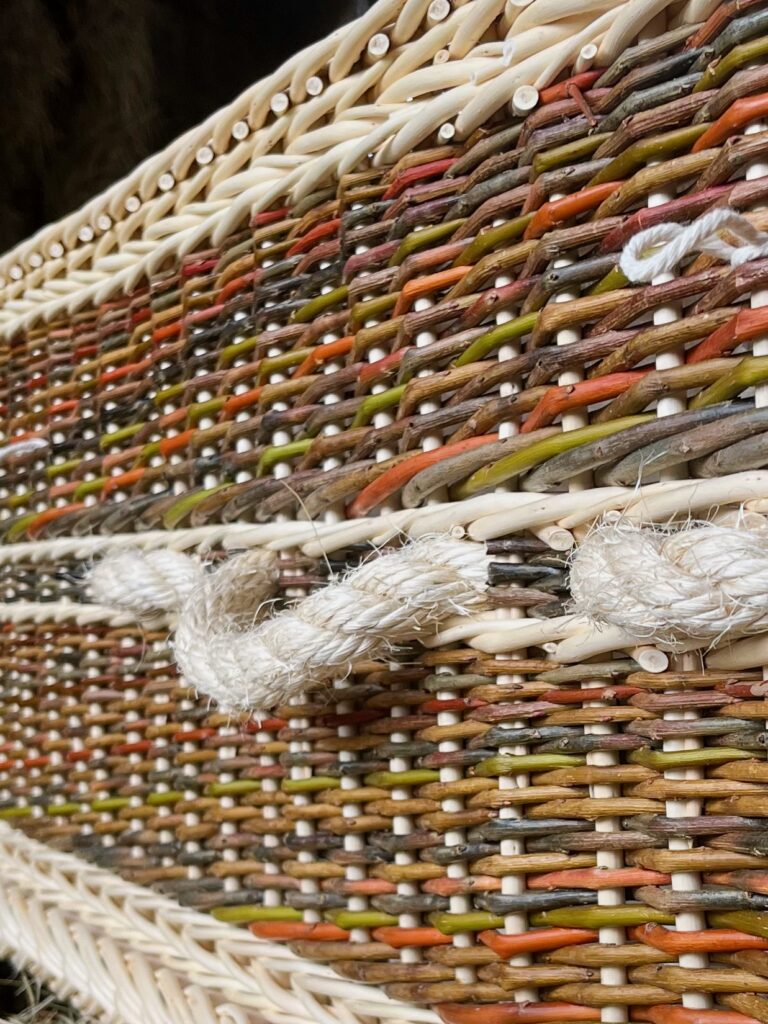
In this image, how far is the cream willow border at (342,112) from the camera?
41 centimetres

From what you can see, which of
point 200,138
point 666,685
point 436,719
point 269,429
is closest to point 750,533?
point 666,685

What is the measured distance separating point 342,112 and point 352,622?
0.97ft

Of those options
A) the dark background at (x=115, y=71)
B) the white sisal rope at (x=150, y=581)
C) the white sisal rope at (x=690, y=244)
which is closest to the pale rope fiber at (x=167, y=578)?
the white sisal rope at (x=150, y=581)

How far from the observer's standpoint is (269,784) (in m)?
0.54

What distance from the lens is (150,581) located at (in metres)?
0.54

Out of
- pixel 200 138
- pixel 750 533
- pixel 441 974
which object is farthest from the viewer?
pixel 200 138

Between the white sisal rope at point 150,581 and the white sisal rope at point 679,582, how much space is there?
10.5 inches

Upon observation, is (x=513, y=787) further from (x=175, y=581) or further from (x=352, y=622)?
(x=175, y=581)

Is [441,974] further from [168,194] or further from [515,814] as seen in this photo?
[168,194]

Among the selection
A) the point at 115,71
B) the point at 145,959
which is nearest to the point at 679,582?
the point at 145,959

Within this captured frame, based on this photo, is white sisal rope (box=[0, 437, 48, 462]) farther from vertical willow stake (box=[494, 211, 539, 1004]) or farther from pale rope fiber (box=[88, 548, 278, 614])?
vertical willow stake (box=[494, 211, 539, 1004])

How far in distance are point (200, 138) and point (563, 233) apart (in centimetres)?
29

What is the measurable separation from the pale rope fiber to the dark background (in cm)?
55

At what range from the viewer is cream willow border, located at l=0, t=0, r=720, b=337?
41 centimetres
